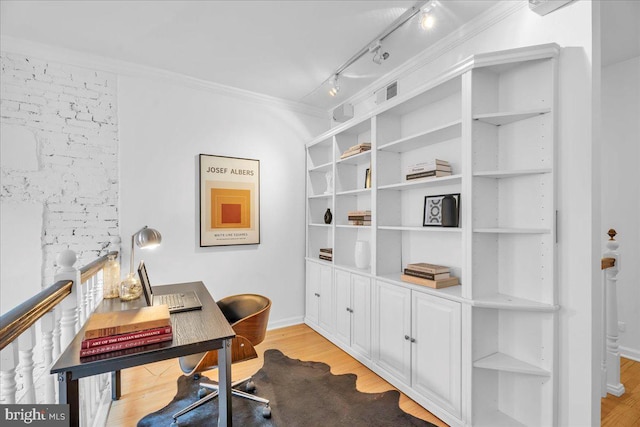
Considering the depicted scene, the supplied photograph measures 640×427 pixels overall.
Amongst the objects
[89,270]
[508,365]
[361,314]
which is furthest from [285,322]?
[508,365]

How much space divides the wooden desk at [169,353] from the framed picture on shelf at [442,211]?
5.41ft

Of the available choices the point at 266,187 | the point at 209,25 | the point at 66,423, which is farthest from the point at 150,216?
the point at 66,423

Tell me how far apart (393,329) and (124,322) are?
190 centimetres

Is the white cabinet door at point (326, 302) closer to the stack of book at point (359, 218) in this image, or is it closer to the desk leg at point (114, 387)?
the stack of book at point (359, 218)

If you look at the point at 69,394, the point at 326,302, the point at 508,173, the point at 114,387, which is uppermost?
the point at 508,173

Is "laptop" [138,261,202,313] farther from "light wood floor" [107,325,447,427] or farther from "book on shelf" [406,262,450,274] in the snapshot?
"book on shelf" [406,262,450,274]

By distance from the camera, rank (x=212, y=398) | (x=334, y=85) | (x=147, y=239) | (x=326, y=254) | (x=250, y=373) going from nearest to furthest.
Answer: (x=147, y=239), (x=212, y=398), (x=250, y=373), (x=334, y=85), (x=326, y=254)

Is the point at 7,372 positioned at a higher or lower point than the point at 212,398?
higher

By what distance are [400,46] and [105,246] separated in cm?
321

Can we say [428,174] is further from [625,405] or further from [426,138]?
[625,405]

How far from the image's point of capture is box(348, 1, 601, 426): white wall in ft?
5.53

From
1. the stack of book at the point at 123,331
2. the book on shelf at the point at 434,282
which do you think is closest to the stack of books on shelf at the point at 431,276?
the book on shelf at the point at 434,282

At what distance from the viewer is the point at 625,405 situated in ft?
7.18

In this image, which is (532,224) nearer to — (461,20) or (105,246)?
(461,20)
